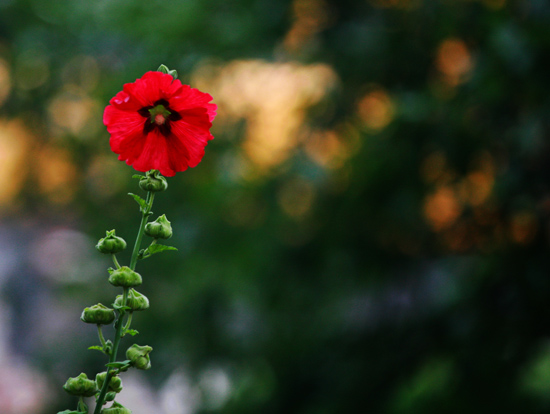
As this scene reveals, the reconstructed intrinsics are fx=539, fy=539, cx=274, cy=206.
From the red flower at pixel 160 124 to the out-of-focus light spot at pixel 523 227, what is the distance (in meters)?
1.66

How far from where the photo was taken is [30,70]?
265cm

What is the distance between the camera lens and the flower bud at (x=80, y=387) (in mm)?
317

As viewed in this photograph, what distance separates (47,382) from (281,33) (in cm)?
194

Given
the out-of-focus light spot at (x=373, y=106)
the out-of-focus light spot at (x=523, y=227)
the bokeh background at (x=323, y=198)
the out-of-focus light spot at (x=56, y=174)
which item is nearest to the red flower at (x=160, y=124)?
the bokeh background at (x=323, y=198)

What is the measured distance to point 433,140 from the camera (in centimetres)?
182

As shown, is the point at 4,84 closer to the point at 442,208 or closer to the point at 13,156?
the point at 13,156

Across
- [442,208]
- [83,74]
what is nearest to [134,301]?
[442,208]

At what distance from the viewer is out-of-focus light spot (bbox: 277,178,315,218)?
86.4 inches

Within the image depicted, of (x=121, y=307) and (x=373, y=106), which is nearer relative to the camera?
(x=121, y=307)

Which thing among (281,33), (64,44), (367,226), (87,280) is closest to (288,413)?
(367,226)

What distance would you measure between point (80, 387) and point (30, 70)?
2685 mm

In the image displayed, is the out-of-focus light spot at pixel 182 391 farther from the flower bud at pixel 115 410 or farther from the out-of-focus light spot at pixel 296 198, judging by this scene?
the flower bud at pixel 115 410

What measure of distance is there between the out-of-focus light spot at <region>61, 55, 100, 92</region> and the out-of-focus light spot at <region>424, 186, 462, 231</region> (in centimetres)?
166

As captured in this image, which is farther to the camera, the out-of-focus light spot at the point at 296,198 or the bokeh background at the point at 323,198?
the out-of-focus light spot at the point at 296,198
